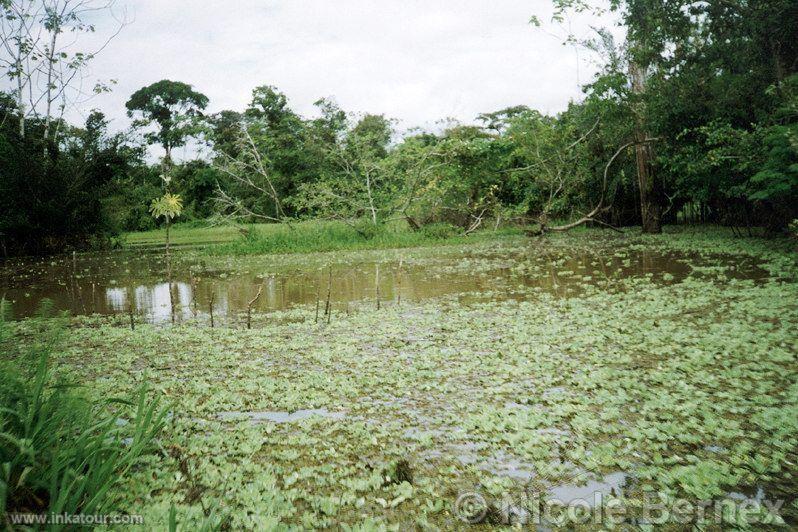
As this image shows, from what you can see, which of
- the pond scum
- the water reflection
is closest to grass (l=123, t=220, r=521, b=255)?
the water reflection

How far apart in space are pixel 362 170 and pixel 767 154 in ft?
42.1

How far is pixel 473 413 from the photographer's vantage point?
13.3ft

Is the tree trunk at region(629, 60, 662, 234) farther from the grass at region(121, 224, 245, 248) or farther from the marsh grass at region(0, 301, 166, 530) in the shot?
the grass at region(121, 224, 245, 248)

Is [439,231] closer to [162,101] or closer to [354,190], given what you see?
[354,190]

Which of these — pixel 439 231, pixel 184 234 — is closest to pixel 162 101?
pixel 184 234

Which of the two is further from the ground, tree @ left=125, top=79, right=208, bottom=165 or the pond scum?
tree @ left=125, top=79, right=208, bottom=165

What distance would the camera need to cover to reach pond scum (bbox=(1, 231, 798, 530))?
9.32 ft

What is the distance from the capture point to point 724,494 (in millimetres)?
2840

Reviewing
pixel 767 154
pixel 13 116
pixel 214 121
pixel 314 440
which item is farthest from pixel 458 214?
pixel 214 121

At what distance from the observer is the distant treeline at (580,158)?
11.9 metres

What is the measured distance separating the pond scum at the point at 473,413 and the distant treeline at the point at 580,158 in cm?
557

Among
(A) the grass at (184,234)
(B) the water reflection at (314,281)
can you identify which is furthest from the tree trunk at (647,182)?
(A) the grass at (184,234)

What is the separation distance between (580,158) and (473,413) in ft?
56.9

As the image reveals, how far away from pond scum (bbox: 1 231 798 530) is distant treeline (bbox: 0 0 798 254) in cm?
557
